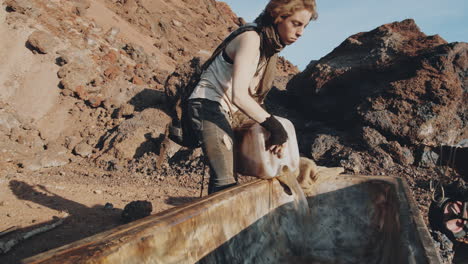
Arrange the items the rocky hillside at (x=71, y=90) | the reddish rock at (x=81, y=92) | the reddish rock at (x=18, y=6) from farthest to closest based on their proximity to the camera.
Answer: the reddish rock at (x=18, y=6) → the reddish rock at (x=81, y=92) → the rocky hillside at (x=71, y=90)

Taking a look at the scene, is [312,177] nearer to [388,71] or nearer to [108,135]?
[388,71]

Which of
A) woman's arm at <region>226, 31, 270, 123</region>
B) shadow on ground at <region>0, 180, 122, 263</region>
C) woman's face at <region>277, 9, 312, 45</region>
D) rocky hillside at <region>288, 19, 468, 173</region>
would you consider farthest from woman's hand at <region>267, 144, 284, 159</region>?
rocky hillside at <region>288, 19, 468, 173</region>

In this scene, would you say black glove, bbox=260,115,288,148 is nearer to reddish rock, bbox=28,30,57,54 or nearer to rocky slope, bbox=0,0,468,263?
rocky slope, bbox=0,0,468,263

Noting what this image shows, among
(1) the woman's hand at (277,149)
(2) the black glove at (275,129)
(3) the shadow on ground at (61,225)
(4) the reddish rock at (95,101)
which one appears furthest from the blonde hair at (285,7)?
(4) the reddish rock at (95,101)

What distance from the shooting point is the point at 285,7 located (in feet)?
6.14

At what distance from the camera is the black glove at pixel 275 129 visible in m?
1.91

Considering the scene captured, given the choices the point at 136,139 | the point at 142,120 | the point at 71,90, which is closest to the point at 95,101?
the point at 71,90

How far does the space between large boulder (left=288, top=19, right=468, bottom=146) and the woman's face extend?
382 centimetres

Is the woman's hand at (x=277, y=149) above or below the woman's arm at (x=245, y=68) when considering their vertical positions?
below

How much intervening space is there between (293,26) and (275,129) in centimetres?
66

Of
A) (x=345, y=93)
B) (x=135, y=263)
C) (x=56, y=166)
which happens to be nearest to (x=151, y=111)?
(x=56, y=166)

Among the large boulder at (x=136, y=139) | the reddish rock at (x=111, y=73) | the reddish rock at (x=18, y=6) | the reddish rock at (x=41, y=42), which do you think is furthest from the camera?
the reddish rock at (x=18, y=6)

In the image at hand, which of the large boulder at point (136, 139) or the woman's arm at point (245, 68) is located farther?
the large boulder at point (136, 139)

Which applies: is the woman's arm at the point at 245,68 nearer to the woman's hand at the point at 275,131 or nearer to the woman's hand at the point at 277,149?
the woman's hand at the point at 275,131
